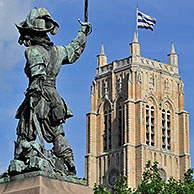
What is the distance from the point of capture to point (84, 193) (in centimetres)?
817

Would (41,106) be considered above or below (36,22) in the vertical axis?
below

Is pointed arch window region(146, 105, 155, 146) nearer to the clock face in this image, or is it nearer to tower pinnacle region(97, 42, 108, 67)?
the clock face

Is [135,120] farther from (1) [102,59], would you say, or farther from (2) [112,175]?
(1) [102,59]

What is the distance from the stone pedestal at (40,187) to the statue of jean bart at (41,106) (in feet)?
0.43

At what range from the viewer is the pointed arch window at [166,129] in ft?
289

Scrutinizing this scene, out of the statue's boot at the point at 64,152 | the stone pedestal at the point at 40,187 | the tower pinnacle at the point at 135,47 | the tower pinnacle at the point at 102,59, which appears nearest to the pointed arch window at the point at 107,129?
the tower pinnacle at the point at 102,59

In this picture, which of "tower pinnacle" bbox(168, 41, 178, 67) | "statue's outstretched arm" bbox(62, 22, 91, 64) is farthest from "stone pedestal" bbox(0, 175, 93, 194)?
"tower pinnacle" bbox(168, 41, 178, 67)

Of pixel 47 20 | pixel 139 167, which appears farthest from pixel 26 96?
pixel 139 167

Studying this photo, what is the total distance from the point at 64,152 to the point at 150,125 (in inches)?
3087

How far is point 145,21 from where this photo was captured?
3359 inches

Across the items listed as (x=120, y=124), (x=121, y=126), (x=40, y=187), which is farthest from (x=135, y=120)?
(x=40, y=187)

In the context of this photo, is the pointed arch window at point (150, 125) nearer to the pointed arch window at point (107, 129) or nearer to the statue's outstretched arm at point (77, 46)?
the pointed arch window at point (107, 129)

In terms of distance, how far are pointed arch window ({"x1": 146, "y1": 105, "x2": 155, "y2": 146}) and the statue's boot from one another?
77.8m

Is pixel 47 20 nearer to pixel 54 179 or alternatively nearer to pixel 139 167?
pixel 54 179
